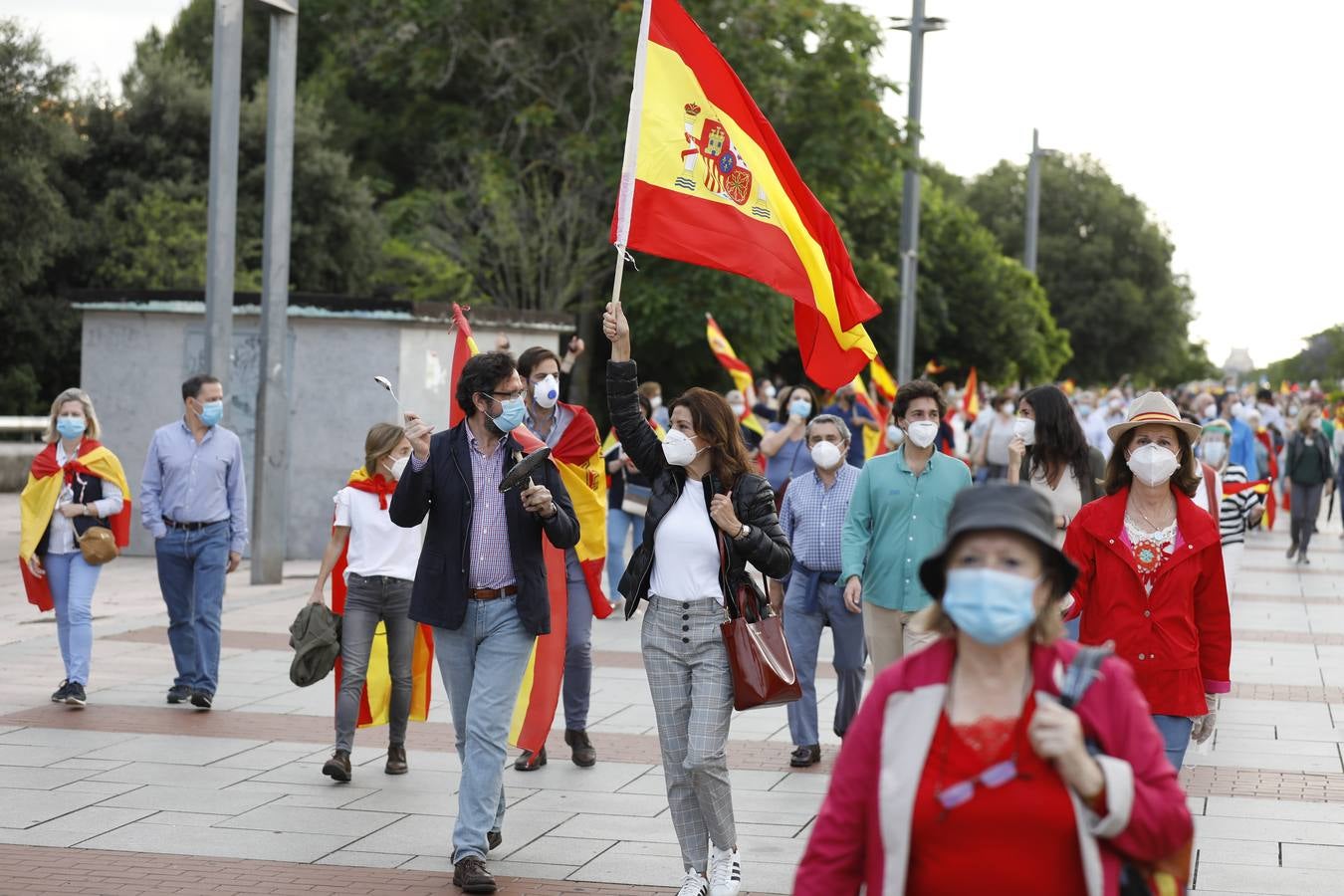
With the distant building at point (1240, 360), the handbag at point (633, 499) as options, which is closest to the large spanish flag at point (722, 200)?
the handbag at point (633, 499)

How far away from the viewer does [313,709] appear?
32.9 feet

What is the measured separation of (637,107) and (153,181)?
31.7 meters

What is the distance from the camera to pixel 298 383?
18.4 meters

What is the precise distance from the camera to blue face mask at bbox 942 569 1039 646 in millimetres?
3027

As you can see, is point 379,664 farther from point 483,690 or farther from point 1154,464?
point 1154,464

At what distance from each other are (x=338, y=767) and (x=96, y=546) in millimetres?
2727

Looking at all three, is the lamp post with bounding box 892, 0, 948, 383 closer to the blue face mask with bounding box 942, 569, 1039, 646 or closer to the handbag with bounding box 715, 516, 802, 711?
the handbag with bounding box 715, 516, 802, 711

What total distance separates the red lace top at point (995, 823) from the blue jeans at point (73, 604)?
303 inches

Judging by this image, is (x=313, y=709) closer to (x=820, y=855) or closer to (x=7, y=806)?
(x=7, y=806)

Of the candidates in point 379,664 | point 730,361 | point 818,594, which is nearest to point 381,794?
point 379,664

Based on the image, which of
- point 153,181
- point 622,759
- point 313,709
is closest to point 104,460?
point 313,709

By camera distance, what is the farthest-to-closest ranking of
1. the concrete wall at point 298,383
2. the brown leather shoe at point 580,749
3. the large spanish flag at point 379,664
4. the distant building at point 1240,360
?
the distant building at point 1240,360 < the concrete wall at point 298,383 < the brown leather shoe at point 580,749 < the large spanish flag at point 379,664

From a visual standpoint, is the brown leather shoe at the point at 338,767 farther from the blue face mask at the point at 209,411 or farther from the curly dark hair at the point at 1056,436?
the curly dark hair at the point at 1056,436

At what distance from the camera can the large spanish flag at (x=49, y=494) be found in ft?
A: 33.2
